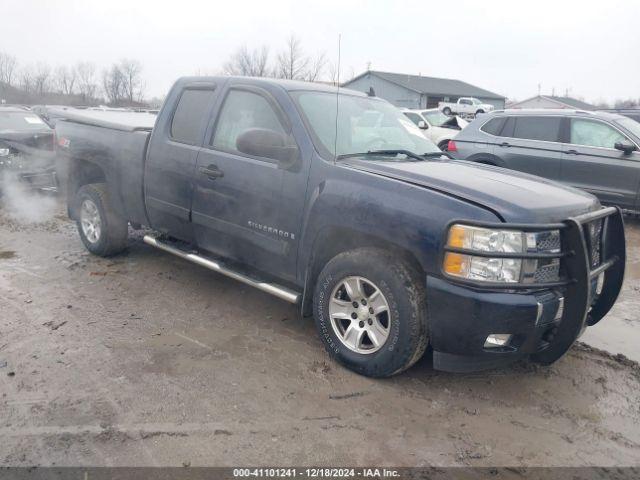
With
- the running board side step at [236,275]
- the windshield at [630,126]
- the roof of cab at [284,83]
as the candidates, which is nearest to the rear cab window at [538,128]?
the windshield at [630,126]

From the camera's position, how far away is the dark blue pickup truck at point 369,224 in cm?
295

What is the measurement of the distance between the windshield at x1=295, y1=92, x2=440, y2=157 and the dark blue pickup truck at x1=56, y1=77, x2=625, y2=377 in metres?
0.02

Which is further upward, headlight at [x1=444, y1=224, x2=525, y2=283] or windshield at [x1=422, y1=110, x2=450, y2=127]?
windshield at [x1=422, y1=110, x2=450, y2=127]

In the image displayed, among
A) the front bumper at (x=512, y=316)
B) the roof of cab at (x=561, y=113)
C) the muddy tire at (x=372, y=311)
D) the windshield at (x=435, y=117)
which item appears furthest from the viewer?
the windshield at (x=435, y=117)

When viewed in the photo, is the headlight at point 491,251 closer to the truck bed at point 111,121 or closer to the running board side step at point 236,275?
the running board side step at point 236,275

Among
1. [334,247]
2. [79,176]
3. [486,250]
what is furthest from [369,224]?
[79,176]

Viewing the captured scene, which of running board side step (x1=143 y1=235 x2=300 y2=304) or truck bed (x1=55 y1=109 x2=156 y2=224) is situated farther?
truck bed (x1=55 y1=109 x2=156 y2=224)

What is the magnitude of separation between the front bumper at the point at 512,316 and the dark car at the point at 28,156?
7910mm

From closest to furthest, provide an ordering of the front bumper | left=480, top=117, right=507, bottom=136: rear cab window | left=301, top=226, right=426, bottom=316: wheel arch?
the front bumper → left=301, top=226, right=426, bottom=316: wheel arch → left=480, top=117, right=507, bottom=136: rear cab window

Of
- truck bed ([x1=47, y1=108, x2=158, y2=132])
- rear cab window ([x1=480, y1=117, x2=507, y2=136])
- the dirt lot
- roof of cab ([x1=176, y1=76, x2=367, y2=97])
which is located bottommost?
the dirt lot

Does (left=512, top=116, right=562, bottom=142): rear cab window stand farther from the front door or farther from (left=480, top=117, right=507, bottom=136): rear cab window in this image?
the front door

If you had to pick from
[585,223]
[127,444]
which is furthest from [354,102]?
[127,444]

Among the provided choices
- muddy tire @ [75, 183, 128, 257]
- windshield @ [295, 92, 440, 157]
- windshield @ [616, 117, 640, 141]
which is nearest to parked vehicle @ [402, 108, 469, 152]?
windshield @ [616, 117, 640, 141]

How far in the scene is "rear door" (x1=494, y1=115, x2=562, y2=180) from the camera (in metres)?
8.48
